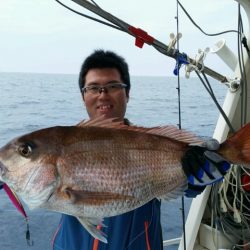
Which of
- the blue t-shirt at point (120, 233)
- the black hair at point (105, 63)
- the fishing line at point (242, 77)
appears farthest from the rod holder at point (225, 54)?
the blue t-shirt at point (120, 233)

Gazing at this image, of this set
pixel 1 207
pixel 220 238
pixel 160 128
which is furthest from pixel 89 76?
pixel 1 207

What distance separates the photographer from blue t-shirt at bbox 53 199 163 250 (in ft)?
5.86

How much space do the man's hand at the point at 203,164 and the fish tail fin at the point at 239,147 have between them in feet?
0.26

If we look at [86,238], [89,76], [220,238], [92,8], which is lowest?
[220,238]

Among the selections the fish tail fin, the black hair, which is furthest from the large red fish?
→ the black hair

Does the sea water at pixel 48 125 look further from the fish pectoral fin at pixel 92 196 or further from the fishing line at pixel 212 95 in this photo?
the fish pectoral fin at pixel 92 196

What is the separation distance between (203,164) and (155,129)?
0.31 meters

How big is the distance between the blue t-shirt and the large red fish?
0.47 meters

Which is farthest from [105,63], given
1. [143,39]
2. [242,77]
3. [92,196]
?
[242,77]

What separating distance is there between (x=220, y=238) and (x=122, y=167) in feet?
7.54

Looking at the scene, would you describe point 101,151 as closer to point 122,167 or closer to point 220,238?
point 122,167

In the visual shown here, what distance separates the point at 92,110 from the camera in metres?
1.98

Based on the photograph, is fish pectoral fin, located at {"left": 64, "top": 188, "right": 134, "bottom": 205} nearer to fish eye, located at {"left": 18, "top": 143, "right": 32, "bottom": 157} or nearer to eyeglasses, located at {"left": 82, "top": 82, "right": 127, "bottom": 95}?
fish eye, located at {"left": 18, "top": 143, "right": 32, "bottom": 157}

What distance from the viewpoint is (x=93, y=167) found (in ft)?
4.25
